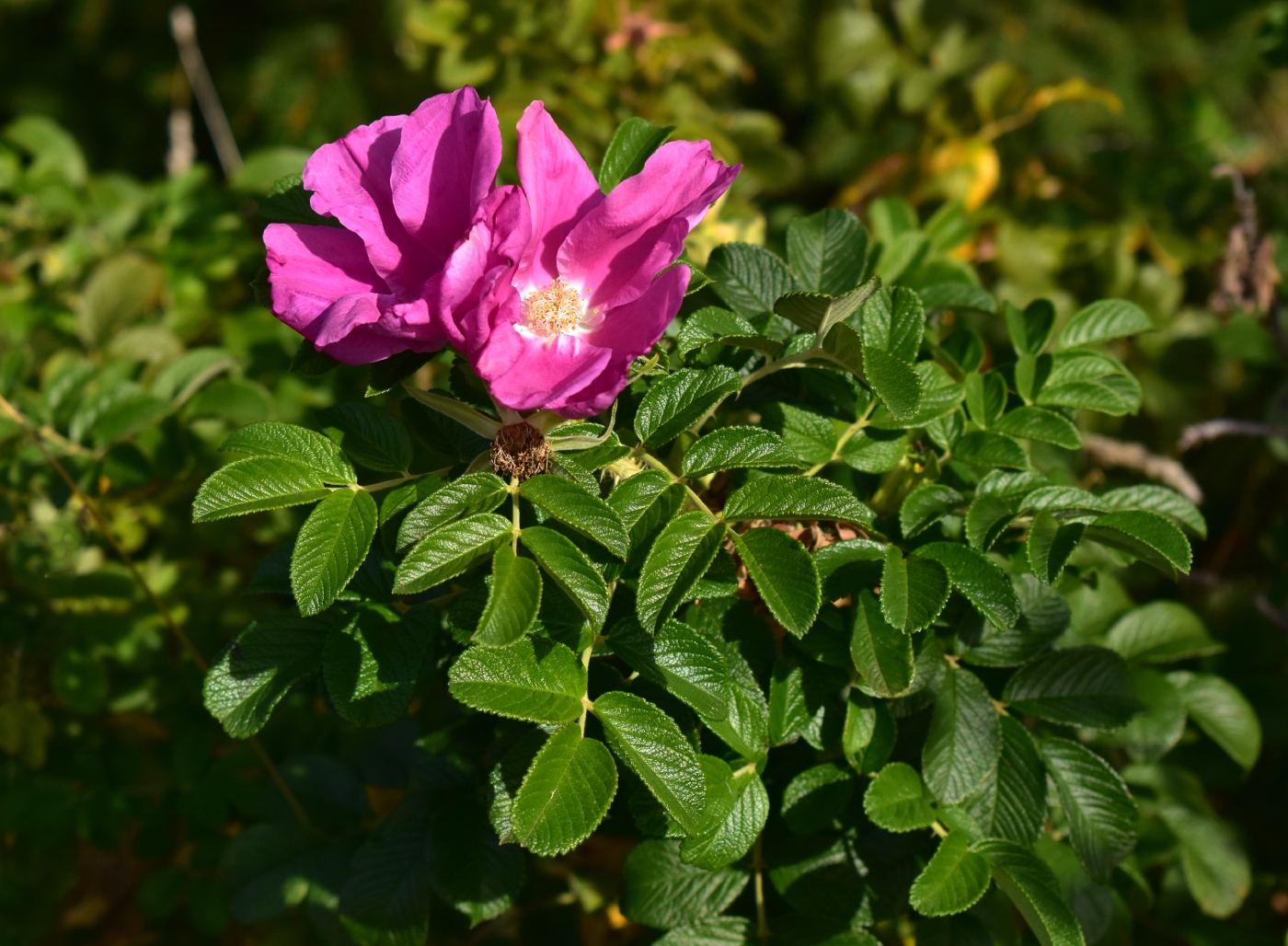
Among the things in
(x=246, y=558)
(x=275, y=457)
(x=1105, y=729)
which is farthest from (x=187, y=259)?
(x=1105, y=729)

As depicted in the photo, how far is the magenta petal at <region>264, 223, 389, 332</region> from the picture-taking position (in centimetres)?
74

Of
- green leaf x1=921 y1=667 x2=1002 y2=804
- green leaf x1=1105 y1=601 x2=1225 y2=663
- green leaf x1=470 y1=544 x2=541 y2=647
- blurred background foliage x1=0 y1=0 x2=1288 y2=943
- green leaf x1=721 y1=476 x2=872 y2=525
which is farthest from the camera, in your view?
blurred background foliage x1=0 y1=0 x2=1288 y2=943

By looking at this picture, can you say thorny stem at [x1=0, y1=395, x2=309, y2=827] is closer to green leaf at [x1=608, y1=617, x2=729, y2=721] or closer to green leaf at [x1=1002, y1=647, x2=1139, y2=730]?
green leaf at [x1=608, y1=617, x2=729, y2=721]

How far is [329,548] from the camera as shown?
2.49 feet

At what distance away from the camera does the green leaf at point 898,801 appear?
0.87 meters

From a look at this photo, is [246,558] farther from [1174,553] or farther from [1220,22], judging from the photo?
[1220,22]

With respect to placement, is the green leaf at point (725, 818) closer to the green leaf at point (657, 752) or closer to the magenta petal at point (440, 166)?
the green leaf at point (657, 752)

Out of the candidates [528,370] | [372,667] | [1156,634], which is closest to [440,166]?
[528,370]

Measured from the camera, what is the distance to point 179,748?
50.8 inches

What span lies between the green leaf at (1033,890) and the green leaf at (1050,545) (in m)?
0.24

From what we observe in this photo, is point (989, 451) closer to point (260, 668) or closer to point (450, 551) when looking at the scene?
point (450, 551)

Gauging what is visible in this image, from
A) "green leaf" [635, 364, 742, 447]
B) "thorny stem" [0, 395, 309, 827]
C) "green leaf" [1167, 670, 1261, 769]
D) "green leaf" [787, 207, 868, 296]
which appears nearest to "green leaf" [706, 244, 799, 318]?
"green leaf" [787, 207, 868, 296]

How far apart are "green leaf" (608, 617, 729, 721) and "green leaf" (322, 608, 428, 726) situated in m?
0.16

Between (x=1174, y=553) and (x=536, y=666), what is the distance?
479 millimetres
